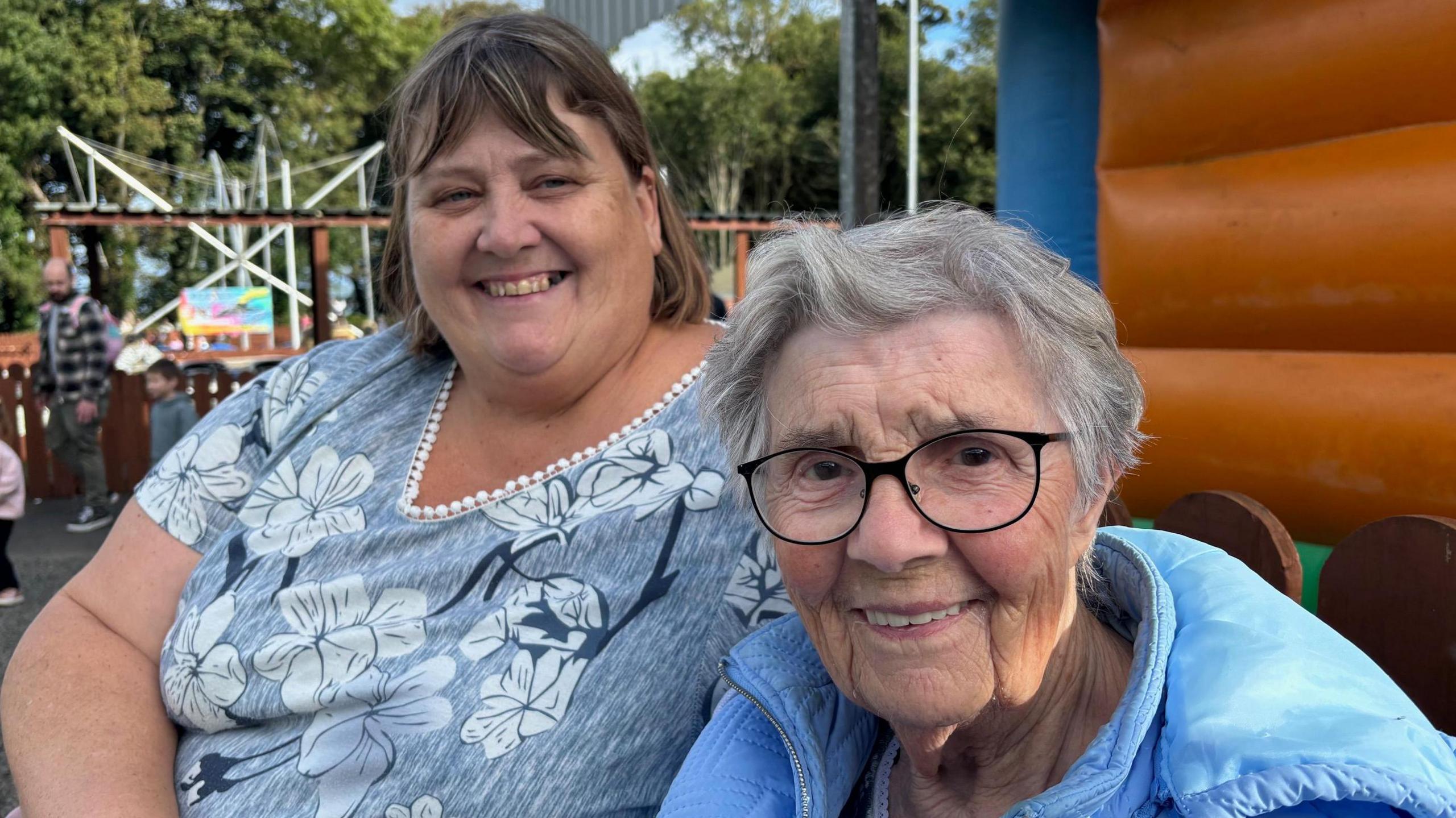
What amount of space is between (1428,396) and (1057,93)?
54.9 inches

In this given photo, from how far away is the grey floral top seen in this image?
1654 millimetres

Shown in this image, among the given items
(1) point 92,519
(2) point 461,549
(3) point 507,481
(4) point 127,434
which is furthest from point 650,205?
(4) point 127,434

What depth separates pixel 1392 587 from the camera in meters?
1.49

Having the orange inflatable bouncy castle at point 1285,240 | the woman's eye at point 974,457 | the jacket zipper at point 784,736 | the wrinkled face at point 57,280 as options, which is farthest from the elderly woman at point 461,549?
the wrinkled face at point 57,280

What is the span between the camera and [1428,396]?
77.5 inches

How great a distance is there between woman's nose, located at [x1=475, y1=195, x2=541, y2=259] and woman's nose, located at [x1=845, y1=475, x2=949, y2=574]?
89cm

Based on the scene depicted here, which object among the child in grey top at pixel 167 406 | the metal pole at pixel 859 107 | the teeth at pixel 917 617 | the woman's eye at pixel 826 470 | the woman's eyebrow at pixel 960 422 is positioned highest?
the metal pole at pixel 859 107

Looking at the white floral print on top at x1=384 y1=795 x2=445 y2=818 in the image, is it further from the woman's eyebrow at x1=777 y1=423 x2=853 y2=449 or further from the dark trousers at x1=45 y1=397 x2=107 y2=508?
the dark trousers at x1=45 y1=397 x2=107 y2=508

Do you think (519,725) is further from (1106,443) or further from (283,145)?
(283,145)

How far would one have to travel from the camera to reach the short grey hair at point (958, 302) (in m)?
1.23

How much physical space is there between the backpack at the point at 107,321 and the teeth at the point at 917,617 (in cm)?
860

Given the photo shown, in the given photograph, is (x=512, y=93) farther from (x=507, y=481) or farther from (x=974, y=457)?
(x=974, y=457)

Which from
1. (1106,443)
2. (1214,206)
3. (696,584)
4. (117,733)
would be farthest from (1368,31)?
(117,733)

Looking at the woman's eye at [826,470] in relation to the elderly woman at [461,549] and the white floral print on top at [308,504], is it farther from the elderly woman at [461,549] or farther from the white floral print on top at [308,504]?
the white floral print on top at [308,504]
